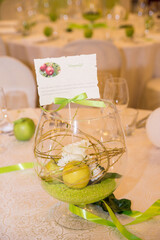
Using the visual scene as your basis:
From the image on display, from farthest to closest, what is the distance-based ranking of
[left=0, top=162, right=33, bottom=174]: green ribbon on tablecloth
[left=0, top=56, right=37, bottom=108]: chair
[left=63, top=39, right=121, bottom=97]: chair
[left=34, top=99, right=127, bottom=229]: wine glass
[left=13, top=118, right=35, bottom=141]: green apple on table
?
[left=63, top=39, right=121, bottom=97]: chair, [left=0, top=56, right=37, bottom=108]: chair, [left=13, top=118, right=35, bottom=141]: green apple on table, [left=0, top=162, right=33, bottom=174]: green ribbon on tablecloth, [left=34, top=99, right=127, bottom=229]: wine glass

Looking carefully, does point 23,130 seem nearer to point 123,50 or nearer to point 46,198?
point 46,198

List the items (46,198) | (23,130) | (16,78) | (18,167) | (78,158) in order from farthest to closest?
(16,78) → (23,130) → (18,167) → (46,198) → (78,158)

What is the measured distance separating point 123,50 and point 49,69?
5.91 feet

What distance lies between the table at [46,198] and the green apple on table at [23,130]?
0.08ft

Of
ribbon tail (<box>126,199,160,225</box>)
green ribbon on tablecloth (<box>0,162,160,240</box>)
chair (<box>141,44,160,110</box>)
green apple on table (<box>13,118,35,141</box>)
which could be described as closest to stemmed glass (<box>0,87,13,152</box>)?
green apple on table (<box>13,118,35,141</box>)

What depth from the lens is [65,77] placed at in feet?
2.51

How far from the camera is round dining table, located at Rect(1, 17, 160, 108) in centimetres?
249

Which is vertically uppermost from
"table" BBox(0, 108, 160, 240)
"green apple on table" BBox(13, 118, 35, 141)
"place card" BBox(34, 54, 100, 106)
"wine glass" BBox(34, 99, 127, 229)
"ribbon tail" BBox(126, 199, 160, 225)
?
"place card" BBox(34, 54, 100, 106)

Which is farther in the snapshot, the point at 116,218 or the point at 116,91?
the point at 116,91

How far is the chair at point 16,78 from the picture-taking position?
1772 mm

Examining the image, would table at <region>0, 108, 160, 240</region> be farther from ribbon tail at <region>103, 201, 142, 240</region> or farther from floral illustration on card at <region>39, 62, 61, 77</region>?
floral illustration on card at <region>39, 62, 61, 77</region>

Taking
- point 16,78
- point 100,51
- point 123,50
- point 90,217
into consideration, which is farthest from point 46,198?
point 123,50

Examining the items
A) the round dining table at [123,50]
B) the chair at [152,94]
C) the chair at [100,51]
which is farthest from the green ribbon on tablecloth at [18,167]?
the chair at [152,94]

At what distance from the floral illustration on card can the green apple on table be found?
427mm
